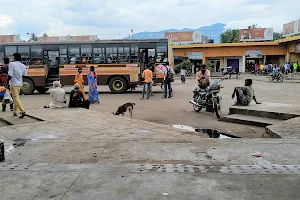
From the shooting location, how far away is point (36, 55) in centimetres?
1661

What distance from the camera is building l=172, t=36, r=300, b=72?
34.0m

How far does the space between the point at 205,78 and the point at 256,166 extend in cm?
645

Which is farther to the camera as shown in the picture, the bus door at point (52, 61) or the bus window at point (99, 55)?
the bus door at point (52, 61)

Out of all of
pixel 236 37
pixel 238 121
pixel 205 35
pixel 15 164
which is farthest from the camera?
pixel 236 37

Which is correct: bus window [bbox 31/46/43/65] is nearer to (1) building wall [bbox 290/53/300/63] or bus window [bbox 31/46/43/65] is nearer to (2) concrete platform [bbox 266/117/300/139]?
(2) concrete platform [bbox 266/117/300/139]

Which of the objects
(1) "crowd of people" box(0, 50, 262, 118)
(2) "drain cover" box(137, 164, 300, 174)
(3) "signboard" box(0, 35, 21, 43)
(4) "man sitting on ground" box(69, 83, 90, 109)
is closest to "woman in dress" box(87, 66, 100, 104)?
(1) "crowd of people" box(0, 50, 262, 118)

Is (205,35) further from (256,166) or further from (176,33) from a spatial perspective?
(256,166)

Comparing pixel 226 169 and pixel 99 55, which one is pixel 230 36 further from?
pixel 226 169

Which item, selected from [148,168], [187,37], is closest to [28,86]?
[148,168]

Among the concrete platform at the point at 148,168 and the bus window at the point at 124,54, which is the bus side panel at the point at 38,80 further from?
the concrete platform at the point at 148,168

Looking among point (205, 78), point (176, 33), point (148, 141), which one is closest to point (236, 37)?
point (176, 33)

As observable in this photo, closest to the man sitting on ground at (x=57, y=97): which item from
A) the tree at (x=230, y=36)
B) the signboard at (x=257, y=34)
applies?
the signboard at (x=257, y=34)

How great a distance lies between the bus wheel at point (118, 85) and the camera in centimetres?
1627

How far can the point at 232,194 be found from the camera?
2760 mm
